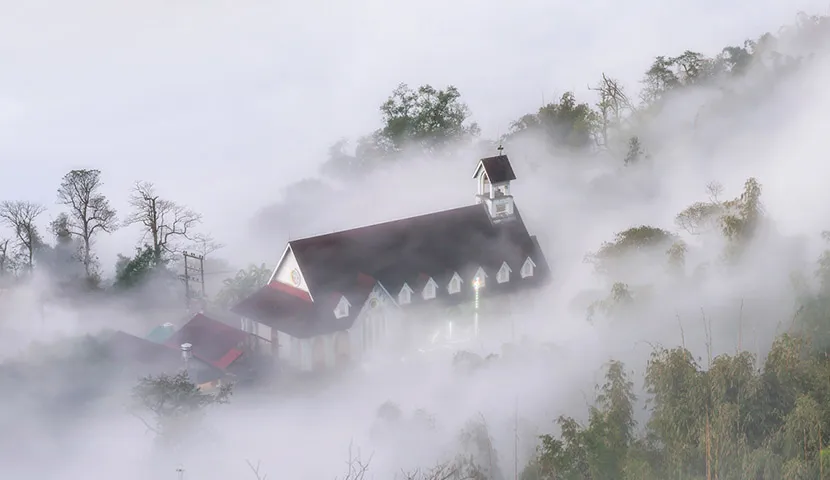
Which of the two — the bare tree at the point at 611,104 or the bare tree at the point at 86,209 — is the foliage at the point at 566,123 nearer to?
the bare tree at the point at 611,104

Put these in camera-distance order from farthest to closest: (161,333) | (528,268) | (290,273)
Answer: (528,268)
(161,333)
(290,273)

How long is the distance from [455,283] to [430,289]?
120cm

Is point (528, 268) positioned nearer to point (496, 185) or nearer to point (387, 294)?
point (496, 185)

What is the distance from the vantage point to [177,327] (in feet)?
145

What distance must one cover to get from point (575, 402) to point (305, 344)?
36.4ft

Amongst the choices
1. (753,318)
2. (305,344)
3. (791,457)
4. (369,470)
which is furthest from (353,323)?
(791,457)

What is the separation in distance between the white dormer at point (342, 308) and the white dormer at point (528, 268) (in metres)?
8.61

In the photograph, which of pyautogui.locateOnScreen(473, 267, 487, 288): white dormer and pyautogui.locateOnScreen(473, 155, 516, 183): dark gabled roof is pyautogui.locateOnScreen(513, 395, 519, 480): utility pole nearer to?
pyautogui.locateOnScreen(473, 267, 487, 288): white dormer

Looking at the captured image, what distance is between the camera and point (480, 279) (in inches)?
1670

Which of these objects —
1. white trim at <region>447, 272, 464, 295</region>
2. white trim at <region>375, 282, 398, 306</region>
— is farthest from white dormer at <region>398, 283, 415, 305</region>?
white trim at <region>447, 272, 464, 295</region>

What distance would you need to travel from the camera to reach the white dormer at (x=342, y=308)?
1539 inches

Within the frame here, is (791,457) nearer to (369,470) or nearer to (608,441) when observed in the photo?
(608,441)

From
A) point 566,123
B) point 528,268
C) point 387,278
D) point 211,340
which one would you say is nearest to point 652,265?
point 528,268

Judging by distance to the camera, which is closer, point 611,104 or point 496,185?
point 496,185
